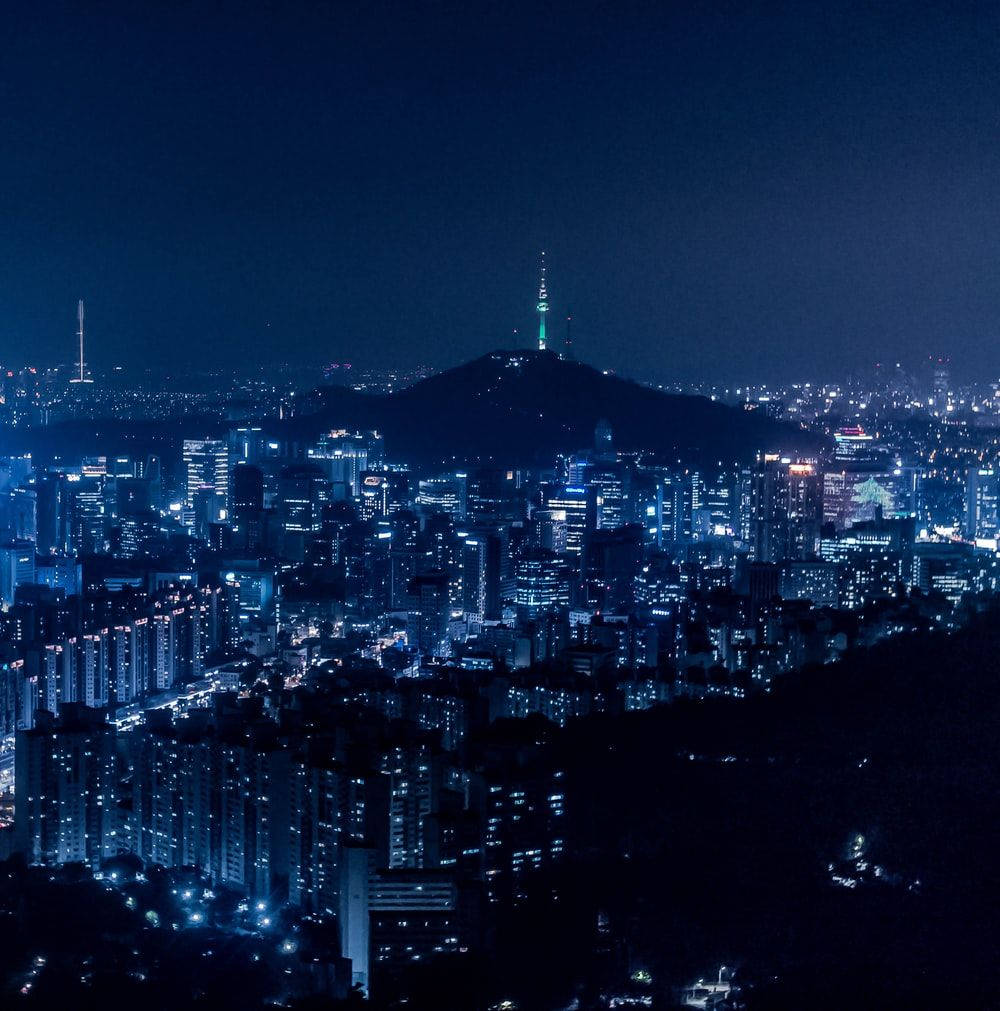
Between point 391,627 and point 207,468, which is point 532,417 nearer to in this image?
point 207,468

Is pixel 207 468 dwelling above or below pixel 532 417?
below

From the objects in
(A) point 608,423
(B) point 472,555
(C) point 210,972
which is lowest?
(C) point 210,972

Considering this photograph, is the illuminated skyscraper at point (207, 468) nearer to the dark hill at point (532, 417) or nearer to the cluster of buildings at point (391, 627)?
the cluster of buildings at point (391, 627)

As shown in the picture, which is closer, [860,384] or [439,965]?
[439,965]

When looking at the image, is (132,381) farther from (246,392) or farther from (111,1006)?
(111,1006)

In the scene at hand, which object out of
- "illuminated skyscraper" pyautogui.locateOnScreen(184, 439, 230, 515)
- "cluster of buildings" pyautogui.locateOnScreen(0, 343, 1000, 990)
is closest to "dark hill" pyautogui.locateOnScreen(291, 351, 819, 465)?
"cluster of buildings" pyautogui.locateOnScreen(0, 343, 1000, 990)

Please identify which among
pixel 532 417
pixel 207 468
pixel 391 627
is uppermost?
pixel 532 417

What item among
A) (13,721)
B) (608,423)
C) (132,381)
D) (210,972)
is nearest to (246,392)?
(132,381)

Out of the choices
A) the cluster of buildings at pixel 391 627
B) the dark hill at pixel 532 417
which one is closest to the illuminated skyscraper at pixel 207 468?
the cluster of buildings at pixel 391 627

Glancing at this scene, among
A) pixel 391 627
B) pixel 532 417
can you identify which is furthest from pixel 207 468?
pixel 391 627
